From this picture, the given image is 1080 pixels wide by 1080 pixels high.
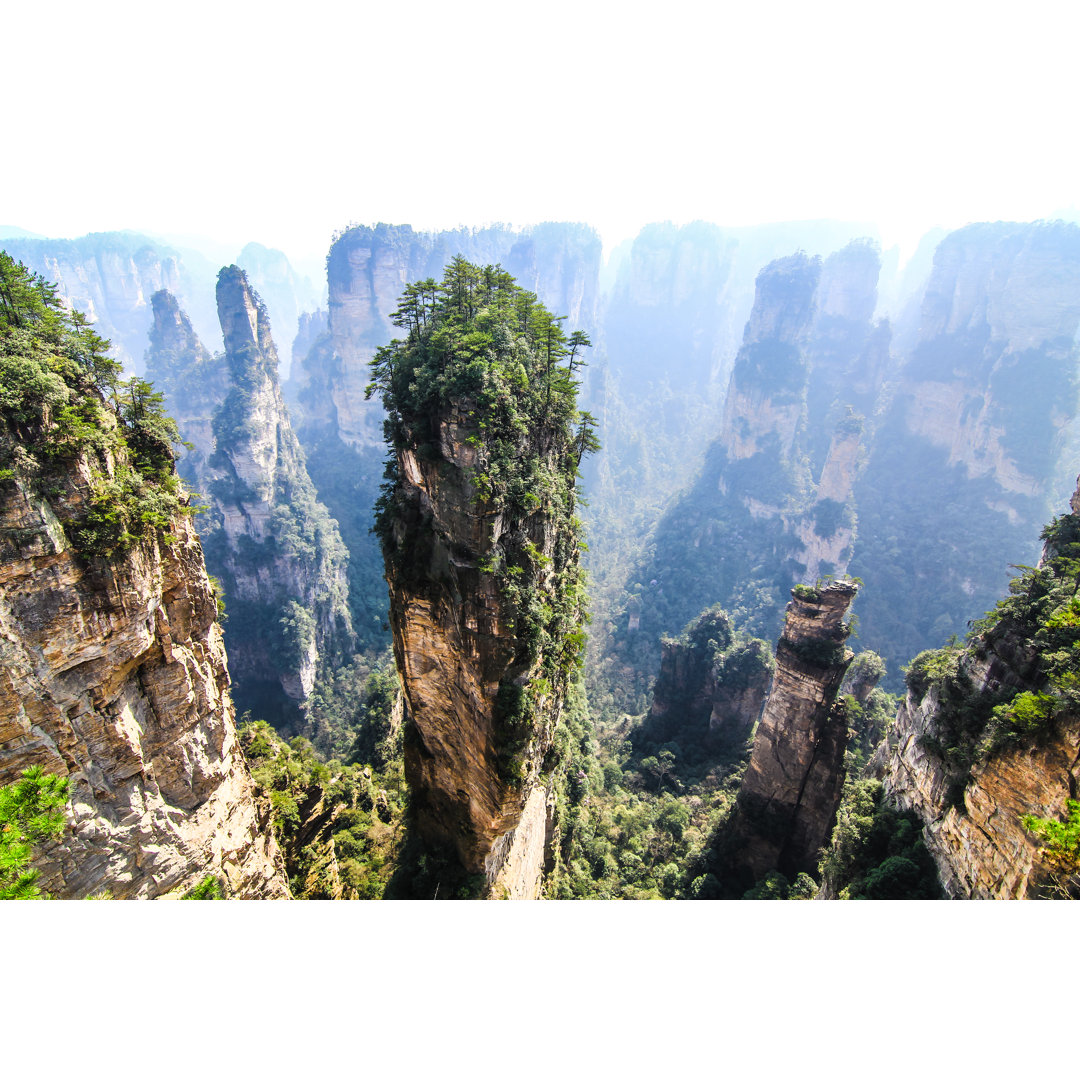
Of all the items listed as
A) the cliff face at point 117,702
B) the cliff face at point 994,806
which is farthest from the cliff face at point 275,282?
the cliff face at point 994,806

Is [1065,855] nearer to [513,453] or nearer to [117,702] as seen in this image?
[513,453]

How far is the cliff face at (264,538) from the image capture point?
53.2m

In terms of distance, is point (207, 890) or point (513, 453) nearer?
point (207, 890)

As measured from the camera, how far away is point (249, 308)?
63625mm

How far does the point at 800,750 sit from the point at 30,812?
83.1ft

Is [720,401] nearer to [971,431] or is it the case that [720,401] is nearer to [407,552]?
[971,431]

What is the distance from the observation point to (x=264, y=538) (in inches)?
2259

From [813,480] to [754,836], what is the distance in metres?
69.8

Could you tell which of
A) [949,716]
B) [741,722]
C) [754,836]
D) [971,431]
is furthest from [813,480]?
[949,716]

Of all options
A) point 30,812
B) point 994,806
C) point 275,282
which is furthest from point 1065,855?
point 275,282

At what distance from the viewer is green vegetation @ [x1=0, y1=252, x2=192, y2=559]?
10.0 metres

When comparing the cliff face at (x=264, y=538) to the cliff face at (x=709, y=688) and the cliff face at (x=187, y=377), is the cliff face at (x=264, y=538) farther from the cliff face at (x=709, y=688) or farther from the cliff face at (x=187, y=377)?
the cliff face at (x=709, y=688)

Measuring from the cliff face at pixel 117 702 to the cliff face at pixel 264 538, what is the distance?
41.3m

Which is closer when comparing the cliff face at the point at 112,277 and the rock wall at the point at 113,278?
the cliff face at the point at 112,277
